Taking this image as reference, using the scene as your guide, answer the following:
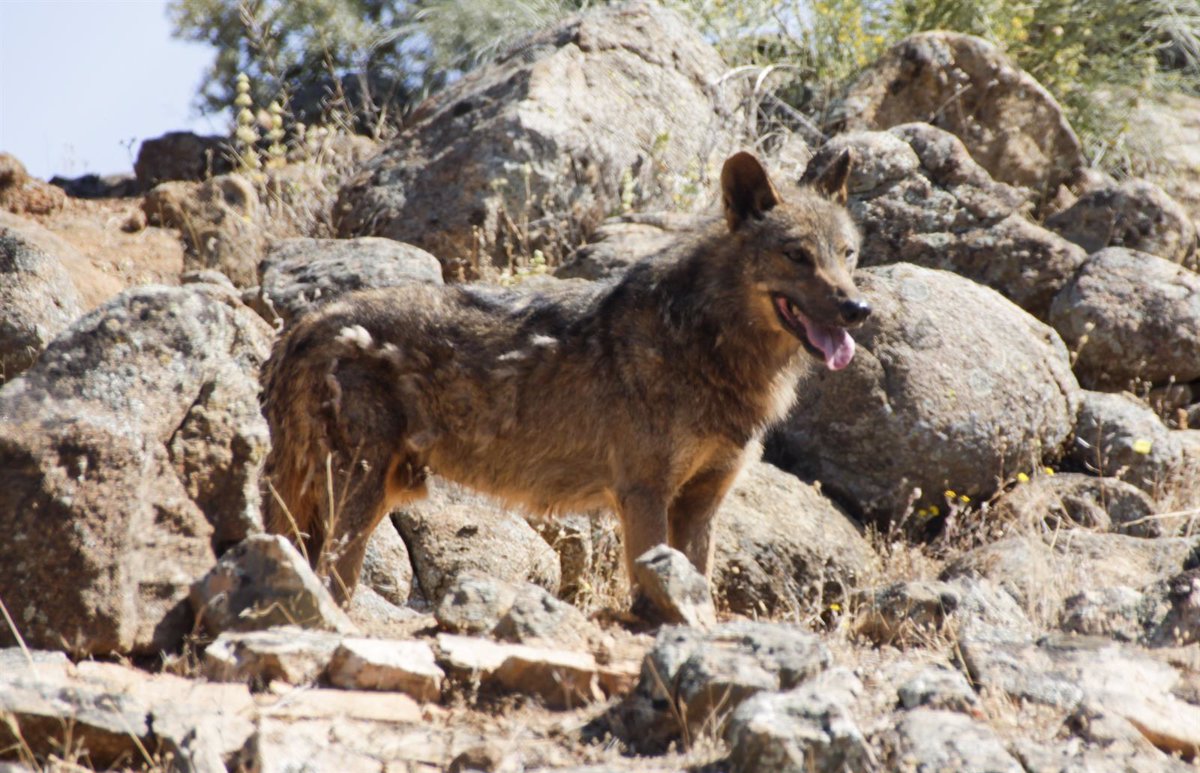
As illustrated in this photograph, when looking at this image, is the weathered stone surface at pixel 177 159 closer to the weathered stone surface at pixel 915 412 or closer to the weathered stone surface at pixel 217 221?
the weathered stone surface at pixel 217 221

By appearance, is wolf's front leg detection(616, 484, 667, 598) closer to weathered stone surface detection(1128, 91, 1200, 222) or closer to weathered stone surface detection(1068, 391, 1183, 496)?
weathered stone surface detection(1068, 391, 1183, 496)

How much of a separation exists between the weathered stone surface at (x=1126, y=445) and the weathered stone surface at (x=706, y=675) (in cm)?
528

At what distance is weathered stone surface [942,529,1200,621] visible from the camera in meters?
5.90

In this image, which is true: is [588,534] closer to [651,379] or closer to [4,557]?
[651,379]

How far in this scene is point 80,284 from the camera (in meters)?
8.66

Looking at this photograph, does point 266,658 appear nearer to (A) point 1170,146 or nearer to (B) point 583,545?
(B) point 583,545

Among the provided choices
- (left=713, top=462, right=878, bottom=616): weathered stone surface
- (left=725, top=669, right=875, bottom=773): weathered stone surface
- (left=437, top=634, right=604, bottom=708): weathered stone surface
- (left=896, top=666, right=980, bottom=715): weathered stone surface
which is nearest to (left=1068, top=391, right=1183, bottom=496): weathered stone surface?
(left=713, top=462, right=878, bottom=616): weathered stone surface

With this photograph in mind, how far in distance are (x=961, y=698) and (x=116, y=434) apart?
3.09 meters

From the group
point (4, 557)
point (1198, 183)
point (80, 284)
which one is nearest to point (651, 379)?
point (4, 557)

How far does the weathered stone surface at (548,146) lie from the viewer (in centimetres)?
1033

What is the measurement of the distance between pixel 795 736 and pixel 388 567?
13.5ft

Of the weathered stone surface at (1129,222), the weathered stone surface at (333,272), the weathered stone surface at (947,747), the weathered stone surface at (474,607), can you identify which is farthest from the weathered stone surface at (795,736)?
the weathered stone surface at (1129,222)

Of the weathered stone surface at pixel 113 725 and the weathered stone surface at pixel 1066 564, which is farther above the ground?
the weathered stone surface at pixel 113 725

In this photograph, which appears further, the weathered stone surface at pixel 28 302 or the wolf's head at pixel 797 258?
the weathered stone surface at pixel 28 302
